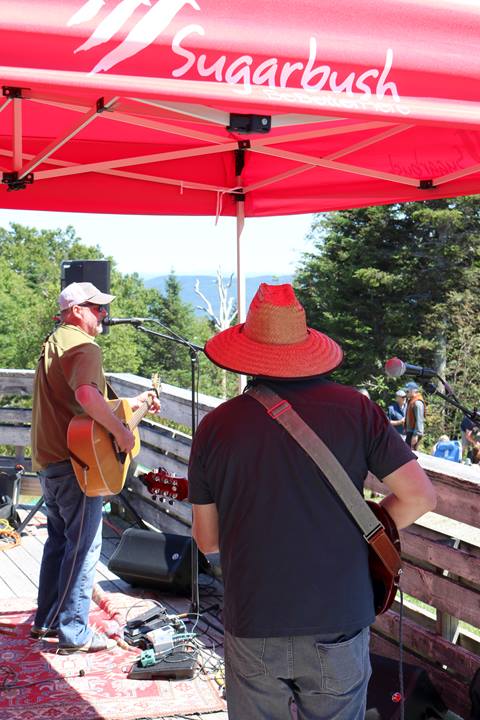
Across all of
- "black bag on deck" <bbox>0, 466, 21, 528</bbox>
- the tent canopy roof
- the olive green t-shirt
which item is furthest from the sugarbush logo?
"black bag on deck" <bbox>0, 466, 21, 528</bbox>

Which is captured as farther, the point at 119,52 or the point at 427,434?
the point at 427,434

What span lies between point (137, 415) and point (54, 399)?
0.78m

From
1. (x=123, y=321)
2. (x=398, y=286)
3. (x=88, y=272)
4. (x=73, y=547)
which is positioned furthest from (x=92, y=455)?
(x=398, y=286)

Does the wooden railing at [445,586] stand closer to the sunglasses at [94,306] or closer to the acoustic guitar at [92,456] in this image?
the acoustic guitar at [92,456]

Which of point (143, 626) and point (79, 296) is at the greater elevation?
point (79, 296)

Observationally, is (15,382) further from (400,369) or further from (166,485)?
(400,369)

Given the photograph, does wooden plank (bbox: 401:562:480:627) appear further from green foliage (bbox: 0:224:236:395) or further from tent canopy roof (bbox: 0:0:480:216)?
green foliage (bbox: 0:224:236:395)

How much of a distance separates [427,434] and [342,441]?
32.7m

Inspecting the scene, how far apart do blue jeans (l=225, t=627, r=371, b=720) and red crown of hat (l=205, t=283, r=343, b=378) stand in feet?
2.39

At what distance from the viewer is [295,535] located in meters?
2.34

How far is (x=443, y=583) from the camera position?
3781 millimetres

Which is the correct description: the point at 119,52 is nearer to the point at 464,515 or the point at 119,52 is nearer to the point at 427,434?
the point at 464,515

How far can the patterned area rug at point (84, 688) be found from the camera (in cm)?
388

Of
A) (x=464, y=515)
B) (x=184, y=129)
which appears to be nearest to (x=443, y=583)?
(x=464, y=515)
